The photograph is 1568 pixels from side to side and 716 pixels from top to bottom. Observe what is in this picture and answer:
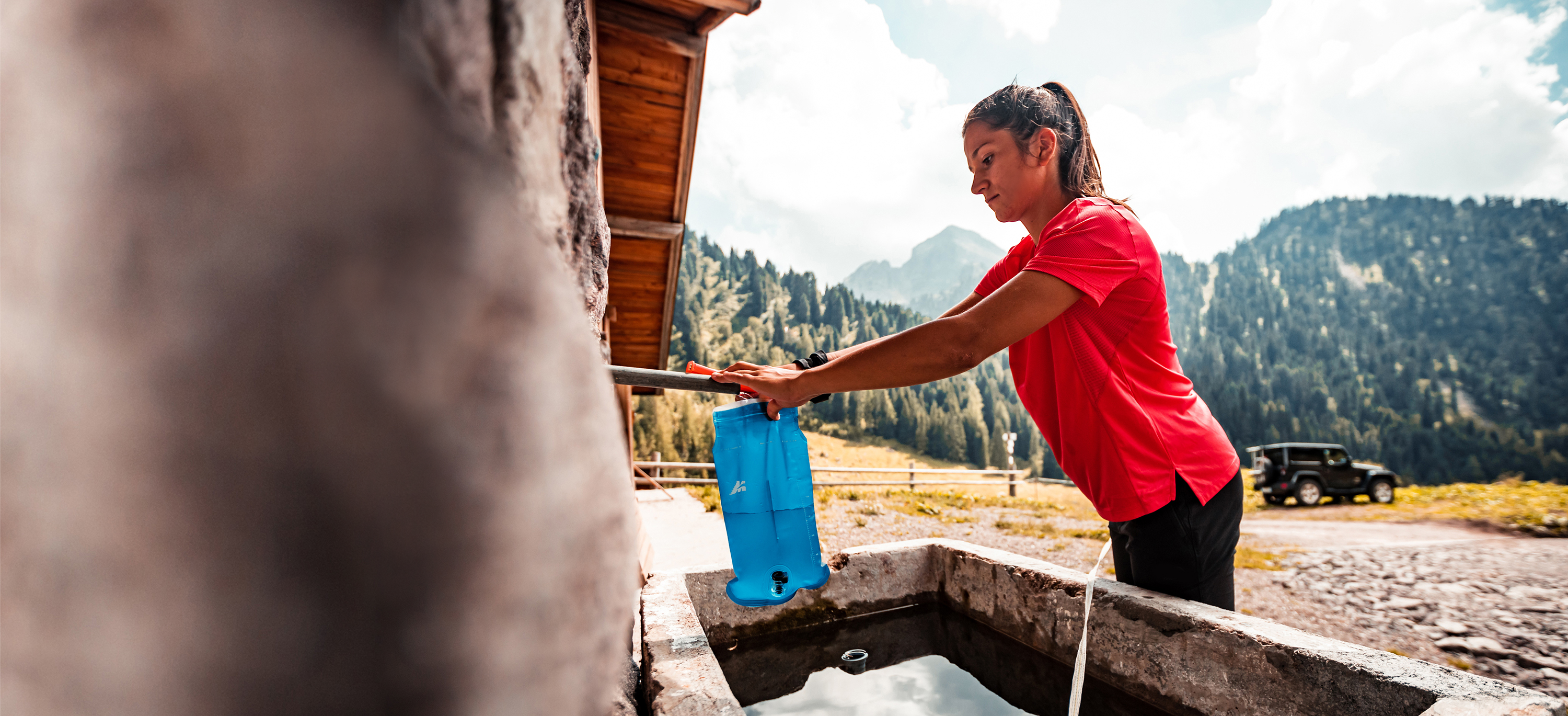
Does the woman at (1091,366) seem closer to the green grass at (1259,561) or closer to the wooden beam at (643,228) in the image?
the wooden beam at (643,228)

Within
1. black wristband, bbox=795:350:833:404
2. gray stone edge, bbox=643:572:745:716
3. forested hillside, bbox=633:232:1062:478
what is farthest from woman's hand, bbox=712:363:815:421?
forested hillside, bbox=633:232:1062:478

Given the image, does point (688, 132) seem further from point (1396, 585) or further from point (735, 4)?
point (1396, 585)

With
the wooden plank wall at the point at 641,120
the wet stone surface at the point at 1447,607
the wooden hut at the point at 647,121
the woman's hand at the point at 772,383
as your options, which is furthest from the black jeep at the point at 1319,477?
the woman's hand at the point at 772,383

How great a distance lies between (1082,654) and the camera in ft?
6.20

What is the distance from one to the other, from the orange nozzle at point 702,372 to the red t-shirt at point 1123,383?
0.87 meters

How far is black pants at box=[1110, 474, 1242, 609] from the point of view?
73.4 inches

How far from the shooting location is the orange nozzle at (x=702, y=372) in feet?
5.97

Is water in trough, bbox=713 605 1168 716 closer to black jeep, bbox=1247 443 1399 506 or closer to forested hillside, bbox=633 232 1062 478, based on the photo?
black jeep, bbox=1247 443 1399 506

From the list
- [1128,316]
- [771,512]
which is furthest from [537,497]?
[1128,316]

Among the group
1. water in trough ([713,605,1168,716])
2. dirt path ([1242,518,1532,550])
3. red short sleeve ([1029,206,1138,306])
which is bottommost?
dirt path ([1242,518,1532,550])

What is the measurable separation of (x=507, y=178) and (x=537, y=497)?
0.56ft

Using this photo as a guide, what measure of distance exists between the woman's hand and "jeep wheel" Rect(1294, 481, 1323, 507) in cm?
2432

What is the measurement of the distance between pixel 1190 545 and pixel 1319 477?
24.0m

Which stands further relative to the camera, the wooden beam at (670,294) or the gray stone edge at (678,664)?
the wooden beam at (670,294)
